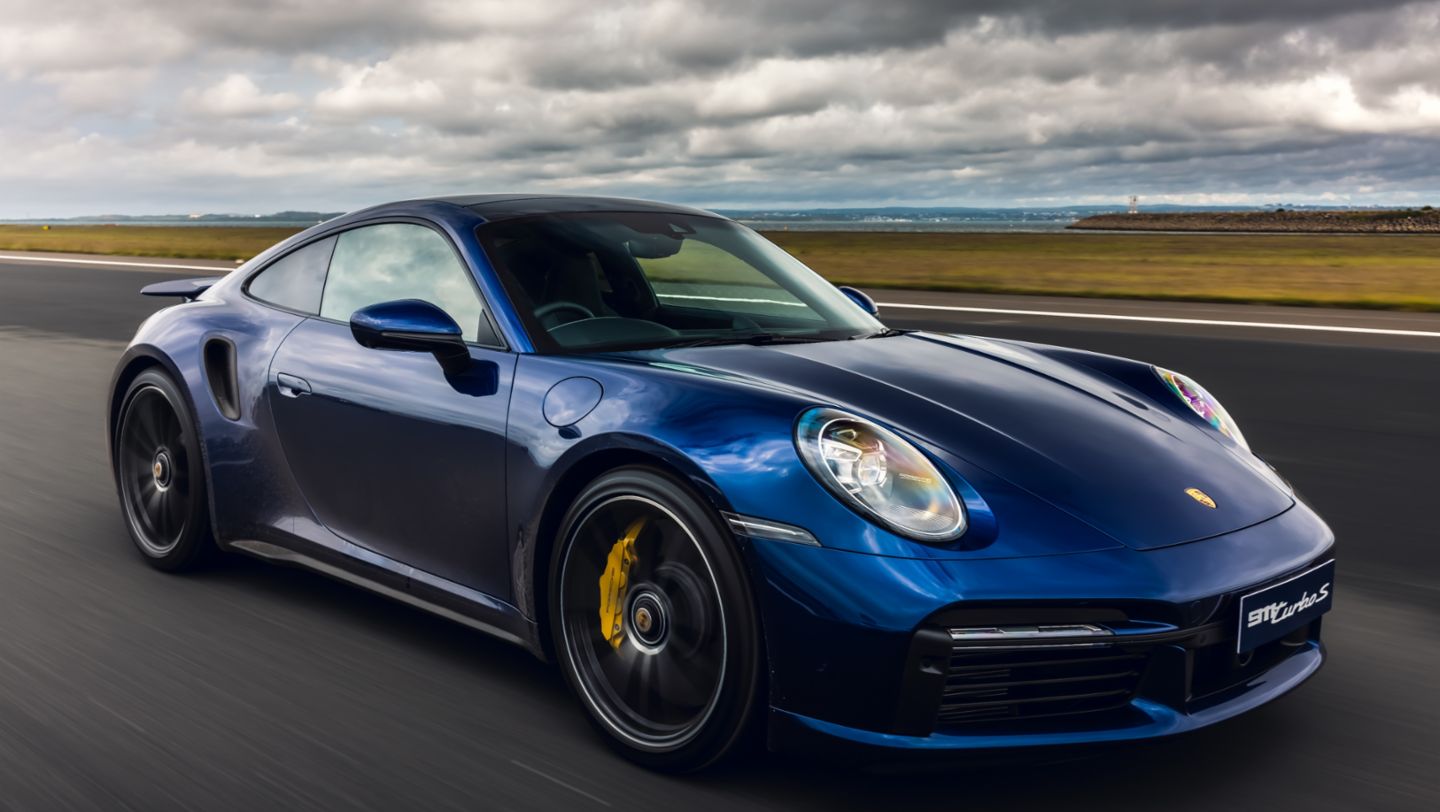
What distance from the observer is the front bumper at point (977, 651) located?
2.65 m

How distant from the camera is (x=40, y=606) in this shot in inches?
168

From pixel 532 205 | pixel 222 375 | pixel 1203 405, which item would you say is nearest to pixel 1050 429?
pixel 1203 405

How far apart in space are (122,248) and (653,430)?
3554 cm

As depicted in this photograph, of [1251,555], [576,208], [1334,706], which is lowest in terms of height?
[1334,706]

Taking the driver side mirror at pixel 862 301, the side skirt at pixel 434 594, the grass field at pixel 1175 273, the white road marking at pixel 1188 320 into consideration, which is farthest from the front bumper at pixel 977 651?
the grass field at pixel 1175 273

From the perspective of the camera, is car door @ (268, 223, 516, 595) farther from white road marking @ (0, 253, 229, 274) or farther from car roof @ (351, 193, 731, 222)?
white road marking @ (0, 253, 229, 274)

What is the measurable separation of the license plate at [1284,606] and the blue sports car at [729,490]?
11mm

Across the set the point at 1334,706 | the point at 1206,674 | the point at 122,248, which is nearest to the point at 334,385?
the point at 1206,674

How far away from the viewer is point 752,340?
3789mm

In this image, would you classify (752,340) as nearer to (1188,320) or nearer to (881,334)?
(881,334)

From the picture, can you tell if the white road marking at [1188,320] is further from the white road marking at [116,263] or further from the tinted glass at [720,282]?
the white road marking at [116,263]

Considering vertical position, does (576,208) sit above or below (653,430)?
above

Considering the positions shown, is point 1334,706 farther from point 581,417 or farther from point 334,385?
point 334,385

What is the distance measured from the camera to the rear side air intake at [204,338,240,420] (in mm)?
4344
